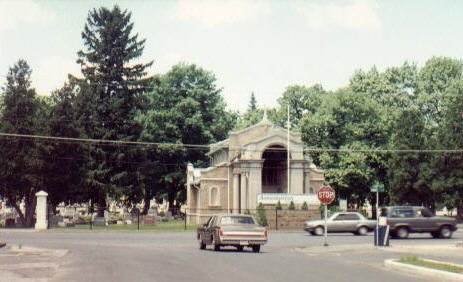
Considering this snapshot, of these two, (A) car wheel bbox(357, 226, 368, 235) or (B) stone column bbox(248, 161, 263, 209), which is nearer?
(A) car wheel bbox(357, 226, 368, 235)

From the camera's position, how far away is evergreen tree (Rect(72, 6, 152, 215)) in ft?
205

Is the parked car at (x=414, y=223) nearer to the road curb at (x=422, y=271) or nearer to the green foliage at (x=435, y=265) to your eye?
the green foliage at (x=435, y=265)

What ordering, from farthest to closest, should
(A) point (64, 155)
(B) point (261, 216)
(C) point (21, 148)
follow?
(A) point (64, 155) → (C) point (21, 148) → (B) point (261, 216)

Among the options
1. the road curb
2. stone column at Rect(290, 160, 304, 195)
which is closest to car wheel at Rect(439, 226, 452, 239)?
the road curb

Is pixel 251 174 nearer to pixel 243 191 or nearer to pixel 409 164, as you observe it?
pixel 243 191

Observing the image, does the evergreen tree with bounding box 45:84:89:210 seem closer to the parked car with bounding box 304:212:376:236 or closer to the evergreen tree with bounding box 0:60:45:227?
the evergreen tree with bounding box 0:60:45:227

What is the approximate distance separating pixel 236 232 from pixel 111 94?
43414mm

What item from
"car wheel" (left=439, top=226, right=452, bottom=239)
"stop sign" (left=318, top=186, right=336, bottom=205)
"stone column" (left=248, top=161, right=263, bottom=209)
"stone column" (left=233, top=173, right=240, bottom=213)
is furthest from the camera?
"stone column" (left=233, top=173, right=240, bottom=213)

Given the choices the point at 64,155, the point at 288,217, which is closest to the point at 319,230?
the point at 288,217

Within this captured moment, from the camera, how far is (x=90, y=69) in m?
64.3

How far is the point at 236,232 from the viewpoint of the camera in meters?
24.5

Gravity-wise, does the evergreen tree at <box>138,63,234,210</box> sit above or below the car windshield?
above

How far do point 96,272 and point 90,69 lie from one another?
168ft

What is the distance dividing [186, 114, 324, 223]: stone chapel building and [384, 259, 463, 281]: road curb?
34669mm
